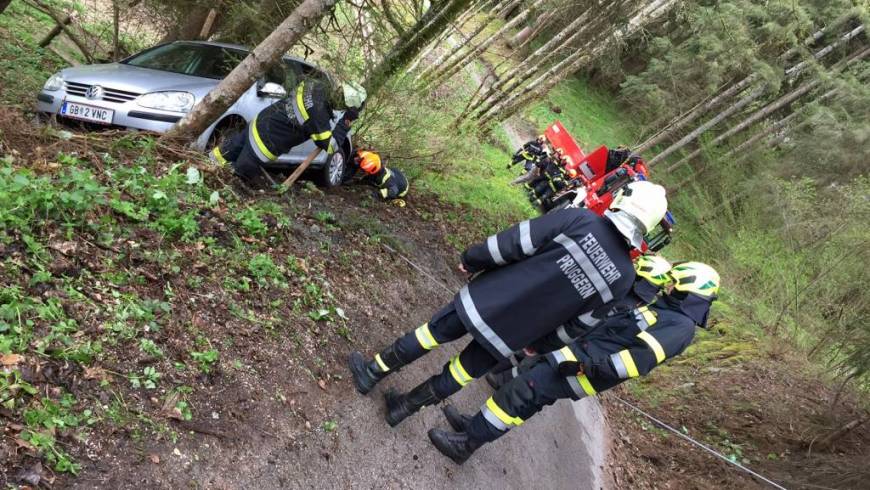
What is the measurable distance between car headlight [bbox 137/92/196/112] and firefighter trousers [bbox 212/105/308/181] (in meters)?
0.64

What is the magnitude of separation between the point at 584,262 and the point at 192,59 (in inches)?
220

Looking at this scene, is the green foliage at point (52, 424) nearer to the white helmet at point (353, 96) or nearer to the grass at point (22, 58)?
the white helmet at point (353, 96)

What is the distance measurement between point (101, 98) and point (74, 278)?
10.0 feet

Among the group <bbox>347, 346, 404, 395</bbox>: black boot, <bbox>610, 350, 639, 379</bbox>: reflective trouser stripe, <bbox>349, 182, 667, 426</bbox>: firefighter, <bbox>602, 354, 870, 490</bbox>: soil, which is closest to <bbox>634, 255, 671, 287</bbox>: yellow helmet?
<bbox>610, 350, 639, 379</bbox>: reflective trouser stripe

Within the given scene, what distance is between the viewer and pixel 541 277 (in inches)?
141

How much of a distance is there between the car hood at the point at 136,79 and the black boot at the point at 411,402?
Answer: 157 inches

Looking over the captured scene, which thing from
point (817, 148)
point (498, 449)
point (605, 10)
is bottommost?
point (817, 148)

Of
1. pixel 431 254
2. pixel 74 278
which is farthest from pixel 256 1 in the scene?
pixel 74 278

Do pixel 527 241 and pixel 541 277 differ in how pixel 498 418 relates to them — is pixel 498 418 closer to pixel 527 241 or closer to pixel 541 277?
pixel 541 277

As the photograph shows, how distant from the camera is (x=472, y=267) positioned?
388cm

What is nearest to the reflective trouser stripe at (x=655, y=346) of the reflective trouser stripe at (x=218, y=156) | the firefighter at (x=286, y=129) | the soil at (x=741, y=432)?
the soil at (x=741, y=432)

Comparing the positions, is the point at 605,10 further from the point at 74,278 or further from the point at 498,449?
the point at 74,278

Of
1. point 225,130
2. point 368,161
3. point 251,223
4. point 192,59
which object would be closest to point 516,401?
point 251,223

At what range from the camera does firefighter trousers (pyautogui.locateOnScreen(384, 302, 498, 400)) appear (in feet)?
12.9
